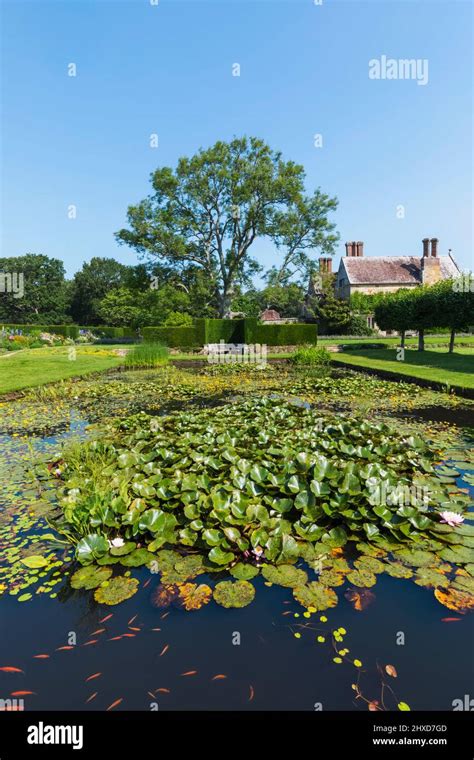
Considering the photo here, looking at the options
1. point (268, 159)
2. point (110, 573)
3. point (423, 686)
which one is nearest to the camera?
point (423, 686)

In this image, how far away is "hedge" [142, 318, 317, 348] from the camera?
92.2ft

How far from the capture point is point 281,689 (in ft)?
7.05

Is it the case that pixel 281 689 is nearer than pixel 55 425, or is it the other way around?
pixel 281 689

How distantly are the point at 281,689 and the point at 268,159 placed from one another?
34.1 m

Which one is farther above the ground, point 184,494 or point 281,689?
point 184,494

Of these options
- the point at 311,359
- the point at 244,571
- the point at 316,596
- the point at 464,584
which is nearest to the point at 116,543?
the point at 244,571

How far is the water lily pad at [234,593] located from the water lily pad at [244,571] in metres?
0.04

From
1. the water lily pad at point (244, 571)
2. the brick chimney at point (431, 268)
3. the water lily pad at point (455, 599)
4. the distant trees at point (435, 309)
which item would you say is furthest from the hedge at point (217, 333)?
the brick chimney at point (431, 268)

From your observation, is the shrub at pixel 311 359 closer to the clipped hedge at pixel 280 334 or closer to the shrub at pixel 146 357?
the shrub at pixel 146 357

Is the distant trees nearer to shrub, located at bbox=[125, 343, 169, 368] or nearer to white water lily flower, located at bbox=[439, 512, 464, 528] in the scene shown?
shrub, located at bbox=[125, 343, 169, 368]

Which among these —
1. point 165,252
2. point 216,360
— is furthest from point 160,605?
point 165,252

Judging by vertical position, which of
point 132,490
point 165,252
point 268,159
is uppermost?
point 268,159

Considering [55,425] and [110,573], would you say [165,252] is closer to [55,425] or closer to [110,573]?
[55,425]
